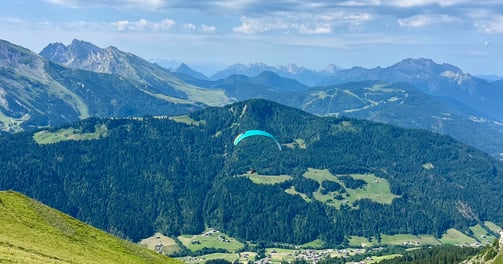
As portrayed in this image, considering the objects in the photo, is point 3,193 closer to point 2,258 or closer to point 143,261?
point 143,261

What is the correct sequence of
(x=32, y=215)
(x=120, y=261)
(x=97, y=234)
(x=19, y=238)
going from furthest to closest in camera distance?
(x=97, y=234)
(x=32, y=215)
(x=120, y=261)
(x=19, y=238)

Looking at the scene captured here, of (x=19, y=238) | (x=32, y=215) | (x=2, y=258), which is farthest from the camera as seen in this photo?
(x=32, y=215)

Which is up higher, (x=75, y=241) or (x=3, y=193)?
(x=3, y=193)

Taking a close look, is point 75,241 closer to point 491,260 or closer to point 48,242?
point 48,242

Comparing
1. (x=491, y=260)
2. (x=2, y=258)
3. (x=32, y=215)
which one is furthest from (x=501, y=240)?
(x=2, y=258)

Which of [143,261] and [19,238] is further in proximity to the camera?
[143,261]

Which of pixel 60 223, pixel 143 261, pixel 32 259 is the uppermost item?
pixel 32 259

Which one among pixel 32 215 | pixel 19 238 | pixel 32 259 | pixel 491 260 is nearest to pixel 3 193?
pixel 32 215
